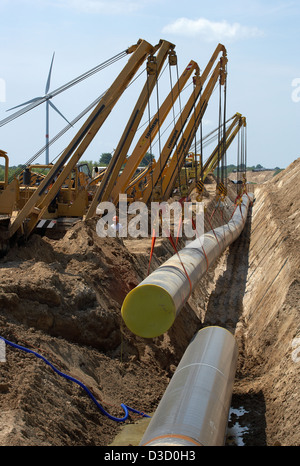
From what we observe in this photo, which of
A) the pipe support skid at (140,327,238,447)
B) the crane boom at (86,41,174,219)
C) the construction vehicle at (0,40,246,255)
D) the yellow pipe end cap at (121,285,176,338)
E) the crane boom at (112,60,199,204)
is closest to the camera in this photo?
the pipe support skid at (140,327,238,447)

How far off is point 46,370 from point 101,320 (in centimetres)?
253

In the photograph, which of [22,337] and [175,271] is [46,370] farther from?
[175,271]

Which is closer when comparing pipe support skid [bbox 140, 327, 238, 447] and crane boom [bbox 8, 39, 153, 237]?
pipe support skid [bbox 140, 327, 238, 447]

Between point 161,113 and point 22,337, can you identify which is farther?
point 161,113

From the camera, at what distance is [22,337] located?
8.76 m

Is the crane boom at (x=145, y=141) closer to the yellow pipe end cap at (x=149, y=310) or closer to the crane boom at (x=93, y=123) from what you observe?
the crane boom at (x=93, y=123)

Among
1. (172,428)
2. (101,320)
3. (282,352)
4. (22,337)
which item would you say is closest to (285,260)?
(282,352)

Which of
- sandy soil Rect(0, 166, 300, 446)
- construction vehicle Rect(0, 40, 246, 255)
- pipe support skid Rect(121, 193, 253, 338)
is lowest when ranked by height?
sandy soil Rect(0, 166, 300, 446)

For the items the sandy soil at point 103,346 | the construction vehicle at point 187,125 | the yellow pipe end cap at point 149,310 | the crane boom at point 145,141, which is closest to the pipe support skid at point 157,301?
the yellow pipe end cap at point 149,310

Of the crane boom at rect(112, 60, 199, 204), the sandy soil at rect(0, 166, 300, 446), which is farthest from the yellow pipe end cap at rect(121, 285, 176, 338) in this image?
the crane boom at rect(112, 60, 199, 204)

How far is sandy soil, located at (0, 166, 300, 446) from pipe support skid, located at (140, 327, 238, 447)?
996mm

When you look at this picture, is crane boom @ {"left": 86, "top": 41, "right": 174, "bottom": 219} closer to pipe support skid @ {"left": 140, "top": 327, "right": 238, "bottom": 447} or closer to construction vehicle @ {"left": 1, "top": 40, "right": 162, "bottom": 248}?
construction vehicle @ {"left": 1, "top": 40, "right": 162, "bottom": 248}

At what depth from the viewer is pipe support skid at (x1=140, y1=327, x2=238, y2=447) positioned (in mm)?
6198

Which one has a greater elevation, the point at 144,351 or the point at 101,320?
the point at 101,320
